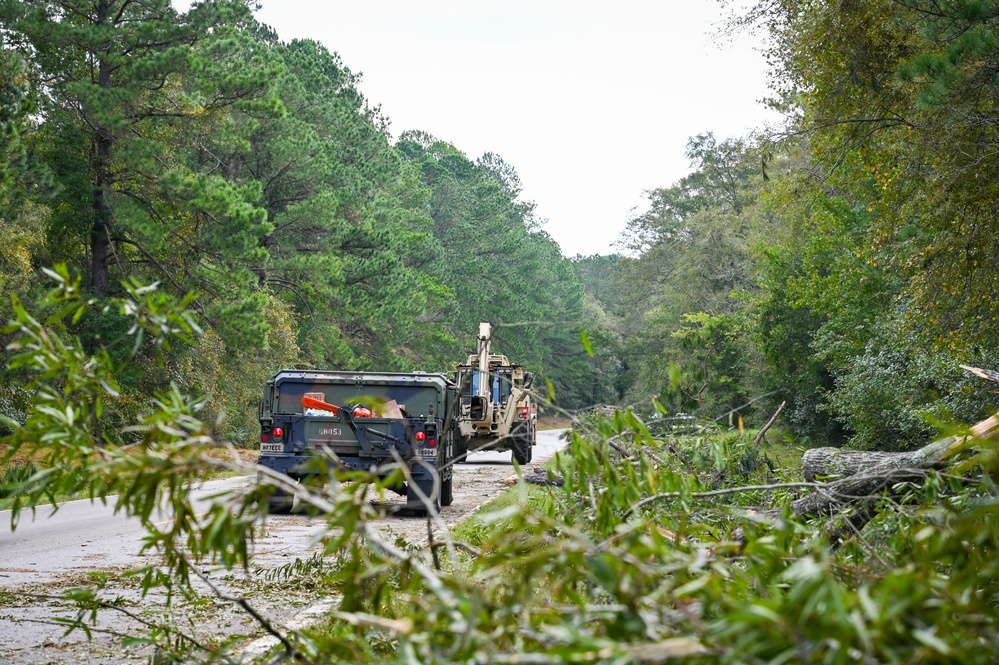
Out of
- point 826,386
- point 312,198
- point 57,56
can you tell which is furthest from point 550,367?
point 57,56

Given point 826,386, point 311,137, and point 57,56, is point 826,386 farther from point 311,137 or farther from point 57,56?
point 57,56

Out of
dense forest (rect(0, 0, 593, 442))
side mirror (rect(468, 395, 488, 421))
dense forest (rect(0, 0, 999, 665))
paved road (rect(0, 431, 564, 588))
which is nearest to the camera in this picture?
dense forest (rect(0, 0, 999, 665))

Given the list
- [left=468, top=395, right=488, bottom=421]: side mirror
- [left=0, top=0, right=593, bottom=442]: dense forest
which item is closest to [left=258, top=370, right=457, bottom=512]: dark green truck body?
[left=0, top=0, right=593, bottom=442]: dense forest

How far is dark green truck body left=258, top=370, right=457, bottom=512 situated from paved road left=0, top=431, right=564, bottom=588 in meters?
1.11

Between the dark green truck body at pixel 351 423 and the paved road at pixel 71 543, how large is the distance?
3.66ft

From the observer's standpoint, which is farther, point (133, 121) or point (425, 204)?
point (425, 204)

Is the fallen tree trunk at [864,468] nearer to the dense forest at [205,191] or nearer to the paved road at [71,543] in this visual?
the paved road at [71,543]

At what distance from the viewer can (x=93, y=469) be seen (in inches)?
139

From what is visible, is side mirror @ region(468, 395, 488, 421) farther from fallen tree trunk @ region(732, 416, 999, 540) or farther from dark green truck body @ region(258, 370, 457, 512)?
fallen tree trunk @ region(732, 416, 999, 540)

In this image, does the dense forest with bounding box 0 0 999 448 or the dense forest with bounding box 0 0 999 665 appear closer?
the dense forest with bounding box 0 0 999 665

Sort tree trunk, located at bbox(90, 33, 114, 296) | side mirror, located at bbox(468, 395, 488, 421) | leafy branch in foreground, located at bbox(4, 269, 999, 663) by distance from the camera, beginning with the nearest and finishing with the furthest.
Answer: leafy branch in foreground, located at bbox(4, 269, 999, 663), side mirror, located at bbox(468, 395, 488, 421), tree trunk, located at bbox(90, 33, 114, 296)

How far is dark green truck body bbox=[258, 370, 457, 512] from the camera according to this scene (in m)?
13.9

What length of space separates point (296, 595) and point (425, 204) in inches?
2204

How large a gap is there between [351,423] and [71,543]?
364 cm
